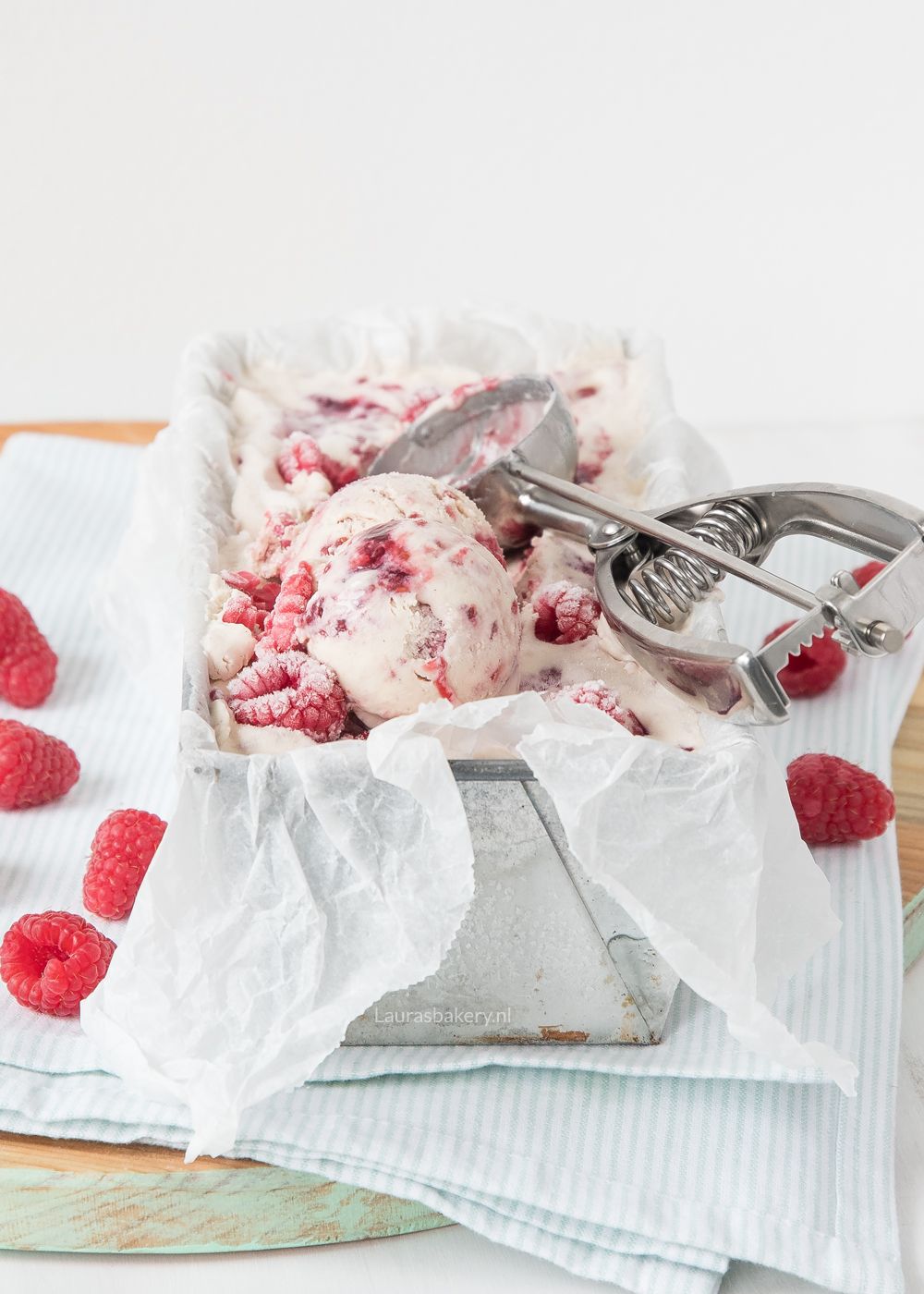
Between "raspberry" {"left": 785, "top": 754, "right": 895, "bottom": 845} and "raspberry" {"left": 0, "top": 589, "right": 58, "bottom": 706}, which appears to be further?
"raspberry" {"left": 0, "top": 589, "right": 58, "bottom": 706}

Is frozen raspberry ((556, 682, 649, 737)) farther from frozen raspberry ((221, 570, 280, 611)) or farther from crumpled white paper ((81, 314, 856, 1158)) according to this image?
frozen raspberry ((221, 570, 280, 611))

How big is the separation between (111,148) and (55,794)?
188 centimetres

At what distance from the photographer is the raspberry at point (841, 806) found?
1.75 m

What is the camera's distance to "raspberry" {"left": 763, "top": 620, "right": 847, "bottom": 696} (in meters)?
2.06

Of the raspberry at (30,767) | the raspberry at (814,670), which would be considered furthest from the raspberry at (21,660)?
the raspberry at (814,670)

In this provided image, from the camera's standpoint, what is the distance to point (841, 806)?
5.74 ft

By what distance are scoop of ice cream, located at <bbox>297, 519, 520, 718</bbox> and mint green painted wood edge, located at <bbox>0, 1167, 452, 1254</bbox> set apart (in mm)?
452

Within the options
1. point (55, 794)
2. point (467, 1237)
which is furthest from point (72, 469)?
point (467, 1237)

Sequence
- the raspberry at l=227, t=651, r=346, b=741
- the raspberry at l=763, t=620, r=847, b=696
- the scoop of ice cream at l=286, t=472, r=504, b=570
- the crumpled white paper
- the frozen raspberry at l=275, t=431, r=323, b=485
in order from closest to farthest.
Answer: the crumpled white paper → the raspberry at l=227, t=651, r=346, b=741 → the scoop of ice cream at l=286, t=472, r=504, b=570 → the frozen raspberry at l=275, t=431, r=323, b=485 → the raspberry at l=763, t=620, r=847, b=696

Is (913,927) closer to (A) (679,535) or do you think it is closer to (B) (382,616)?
(A) (679,535)

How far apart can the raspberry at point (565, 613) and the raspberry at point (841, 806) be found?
0.34 metres

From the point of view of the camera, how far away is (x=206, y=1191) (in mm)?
1366

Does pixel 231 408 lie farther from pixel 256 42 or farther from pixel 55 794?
pixel 256 42

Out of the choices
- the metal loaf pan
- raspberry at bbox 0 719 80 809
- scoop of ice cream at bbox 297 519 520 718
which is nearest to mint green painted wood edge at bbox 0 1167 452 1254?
the metal loaf pan
